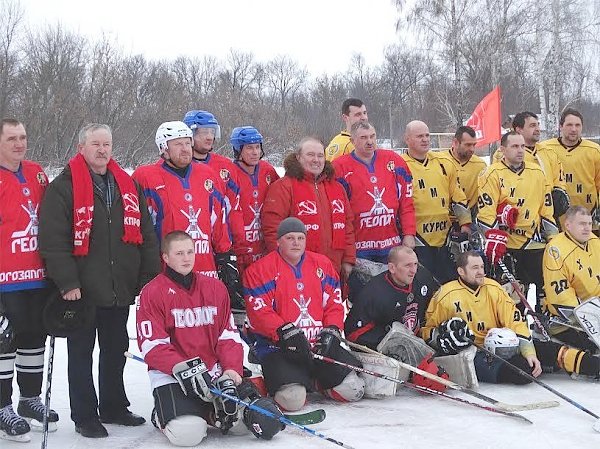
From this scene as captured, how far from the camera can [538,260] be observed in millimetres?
5609

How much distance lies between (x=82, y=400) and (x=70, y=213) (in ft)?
3.17

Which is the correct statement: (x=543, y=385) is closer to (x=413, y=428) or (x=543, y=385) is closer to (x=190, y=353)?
(x=413, y=428)

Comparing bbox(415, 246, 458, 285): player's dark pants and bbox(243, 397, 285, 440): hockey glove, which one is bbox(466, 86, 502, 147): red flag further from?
bbox(243, 397, 285, 440): hockey glove

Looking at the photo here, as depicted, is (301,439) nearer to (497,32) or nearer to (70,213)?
(70,213)

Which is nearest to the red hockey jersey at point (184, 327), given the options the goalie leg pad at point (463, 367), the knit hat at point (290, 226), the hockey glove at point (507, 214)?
the knit hat at point (290, 226)

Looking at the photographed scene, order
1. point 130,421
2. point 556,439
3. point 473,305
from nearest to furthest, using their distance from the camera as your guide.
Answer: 1. point 556,439
2. point 130,421
3. point 473,305

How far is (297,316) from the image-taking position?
14.3 ft

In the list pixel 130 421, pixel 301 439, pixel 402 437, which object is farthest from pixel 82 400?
pixel 402 437

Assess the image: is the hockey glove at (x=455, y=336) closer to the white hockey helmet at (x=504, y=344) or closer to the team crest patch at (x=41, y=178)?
the white hockey helmet at (x=504, y=344)

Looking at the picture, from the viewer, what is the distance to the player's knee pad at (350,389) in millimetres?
4289

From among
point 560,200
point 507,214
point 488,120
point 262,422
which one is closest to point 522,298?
point 507,214

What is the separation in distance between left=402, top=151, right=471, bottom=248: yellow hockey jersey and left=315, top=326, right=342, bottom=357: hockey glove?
148cm

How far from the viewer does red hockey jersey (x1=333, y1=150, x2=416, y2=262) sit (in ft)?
16.7

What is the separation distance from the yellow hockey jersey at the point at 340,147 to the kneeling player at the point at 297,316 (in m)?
1.52
